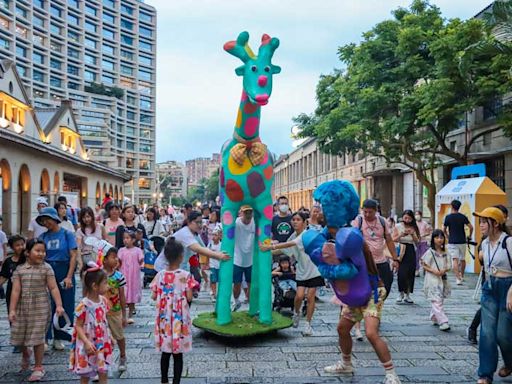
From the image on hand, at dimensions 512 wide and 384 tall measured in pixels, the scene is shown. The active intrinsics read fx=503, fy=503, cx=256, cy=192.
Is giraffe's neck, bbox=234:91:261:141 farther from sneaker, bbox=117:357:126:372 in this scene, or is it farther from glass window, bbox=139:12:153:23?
glass window, bbox=139:12:153:23

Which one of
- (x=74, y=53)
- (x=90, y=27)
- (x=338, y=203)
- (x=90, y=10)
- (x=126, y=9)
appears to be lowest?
(x=338, y=203)

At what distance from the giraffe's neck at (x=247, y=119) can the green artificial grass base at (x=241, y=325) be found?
239cm

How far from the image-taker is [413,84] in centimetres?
1764

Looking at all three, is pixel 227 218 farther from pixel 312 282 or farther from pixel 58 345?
pixel 58 345

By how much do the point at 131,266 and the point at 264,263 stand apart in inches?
83.8

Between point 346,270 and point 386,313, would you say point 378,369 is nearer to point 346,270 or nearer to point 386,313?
point 346,270

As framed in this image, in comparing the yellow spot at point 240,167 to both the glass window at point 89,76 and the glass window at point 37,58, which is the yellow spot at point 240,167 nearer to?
the glass window at point 37,58

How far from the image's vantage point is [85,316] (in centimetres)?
436

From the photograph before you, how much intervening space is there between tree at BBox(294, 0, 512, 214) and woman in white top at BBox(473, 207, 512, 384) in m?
9.44

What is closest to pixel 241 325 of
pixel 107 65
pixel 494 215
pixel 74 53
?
pixel 494 215

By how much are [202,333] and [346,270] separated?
114 inches

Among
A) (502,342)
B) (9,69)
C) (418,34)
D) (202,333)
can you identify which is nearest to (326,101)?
(418,34)

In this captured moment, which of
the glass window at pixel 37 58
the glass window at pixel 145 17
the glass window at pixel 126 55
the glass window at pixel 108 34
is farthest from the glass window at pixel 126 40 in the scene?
the glass window at pixel 37 58

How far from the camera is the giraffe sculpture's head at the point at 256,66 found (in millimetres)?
5945
